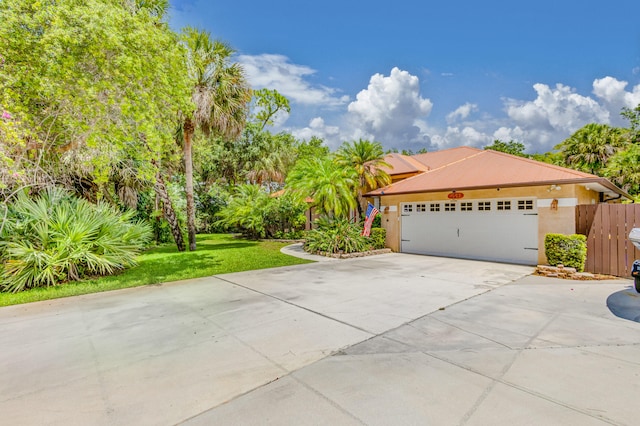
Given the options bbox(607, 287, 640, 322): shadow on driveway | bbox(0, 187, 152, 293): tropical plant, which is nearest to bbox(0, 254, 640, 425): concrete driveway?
bbox(607, 287, 640, 322): shadow on driveway

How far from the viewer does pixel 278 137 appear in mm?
28234

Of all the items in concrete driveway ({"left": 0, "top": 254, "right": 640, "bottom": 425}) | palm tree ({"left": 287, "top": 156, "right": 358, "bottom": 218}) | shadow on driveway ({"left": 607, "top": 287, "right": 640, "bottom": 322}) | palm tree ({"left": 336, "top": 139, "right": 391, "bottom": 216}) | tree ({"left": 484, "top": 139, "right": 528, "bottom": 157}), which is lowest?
shadow on driveway ({"left": 607, "top": 287, "right": 640, "bottom": 322})

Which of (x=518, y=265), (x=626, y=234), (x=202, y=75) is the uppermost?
(x=202, y=75)

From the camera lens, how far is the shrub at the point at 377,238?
14055 mm

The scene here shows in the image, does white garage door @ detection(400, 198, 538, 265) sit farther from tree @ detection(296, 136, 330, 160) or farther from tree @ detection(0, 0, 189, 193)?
tree @ detection(296, 136, 330, 160)

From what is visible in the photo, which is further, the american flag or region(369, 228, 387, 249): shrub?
region(369, 228, 387, 249): shrub

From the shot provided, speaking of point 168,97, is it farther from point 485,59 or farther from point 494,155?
point 485,59

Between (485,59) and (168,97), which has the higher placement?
(485,59)

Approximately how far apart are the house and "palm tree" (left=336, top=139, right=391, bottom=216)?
633 millimetres

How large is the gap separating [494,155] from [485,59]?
6547 mm

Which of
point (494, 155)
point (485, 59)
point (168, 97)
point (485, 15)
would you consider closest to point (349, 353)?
point (168, 97)

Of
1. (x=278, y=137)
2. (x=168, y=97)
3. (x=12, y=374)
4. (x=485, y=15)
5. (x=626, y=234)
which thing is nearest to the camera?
(x=12, y=374)

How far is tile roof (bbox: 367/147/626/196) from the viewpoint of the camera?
969 cm

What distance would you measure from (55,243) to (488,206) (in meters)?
13.4
